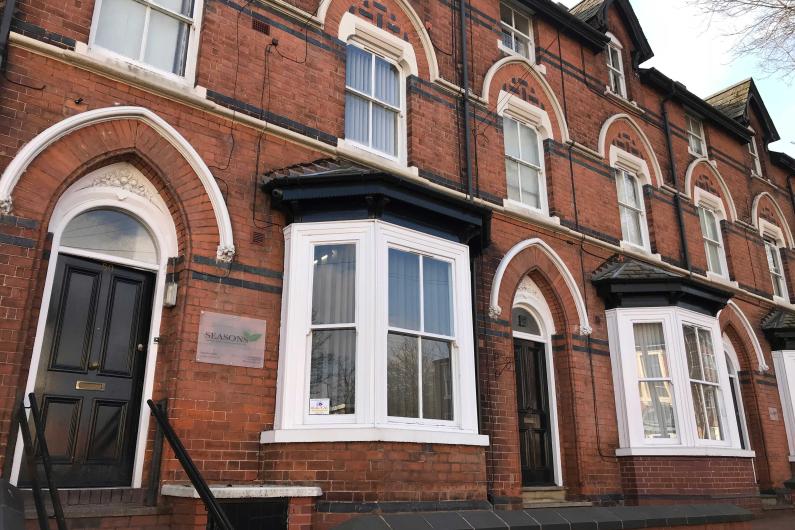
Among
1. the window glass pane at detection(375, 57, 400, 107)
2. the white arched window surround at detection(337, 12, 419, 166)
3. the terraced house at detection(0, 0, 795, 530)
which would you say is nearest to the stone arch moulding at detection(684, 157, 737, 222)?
the terraced house at detection(0, 0, 795, 530)

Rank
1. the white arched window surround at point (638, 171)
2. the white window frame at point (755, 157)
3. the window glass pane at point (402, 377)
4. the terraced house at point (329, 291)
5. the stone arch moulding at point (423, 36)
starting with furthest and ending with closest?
1. the white window frame at point (755, 157)
2. the white arched window surround at point (638, 171)
3. the stone arch moulding at point (423, 36)
4. the window glass pane at point (402, 377)
5. the terraced house at point (329, 291)

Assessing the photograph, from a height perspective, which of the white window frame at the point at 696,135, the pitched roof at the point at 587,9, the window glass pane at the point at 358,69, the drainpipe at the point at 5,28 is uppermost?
the pitched roof at the point at 587,9

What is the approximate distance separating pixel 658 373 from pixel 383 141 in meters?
5.73

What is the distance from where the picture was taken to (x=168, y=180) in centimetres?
664

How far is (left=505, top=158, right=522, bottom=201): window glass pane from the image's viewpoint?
10539mm

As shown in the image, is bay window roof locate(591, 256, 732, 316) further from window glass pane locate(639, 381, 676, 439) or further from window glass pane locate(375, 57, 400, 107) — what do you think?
window glass pane locate(375, 57, 400, 107)

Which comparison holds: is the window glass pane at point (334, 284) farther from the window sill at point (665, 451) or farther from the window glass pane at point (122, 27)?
the window sill at point (665, 451)

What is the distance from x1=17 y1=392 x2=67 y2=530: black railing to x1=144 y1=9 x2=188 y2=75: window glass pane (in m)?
3.81

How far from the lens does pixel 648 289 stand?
10.4 m

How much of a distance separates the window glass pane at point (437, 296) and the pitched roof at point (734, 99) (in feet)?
42.1

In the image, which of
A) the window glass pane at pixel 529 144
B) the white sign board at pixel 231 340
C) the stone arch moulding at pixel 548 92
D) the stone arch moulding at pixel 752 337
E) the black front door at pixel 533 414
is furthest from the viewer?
the stone arch moulding at pixel 752 337

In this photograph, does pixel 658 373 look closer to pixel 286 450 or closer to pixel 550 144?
pixel 550 144

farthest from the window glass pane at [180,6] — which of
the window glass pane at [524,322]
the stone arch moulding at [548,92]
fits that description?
the window glass pane at [524,322]

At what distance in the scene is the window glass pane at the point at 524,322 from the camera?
392 inches
